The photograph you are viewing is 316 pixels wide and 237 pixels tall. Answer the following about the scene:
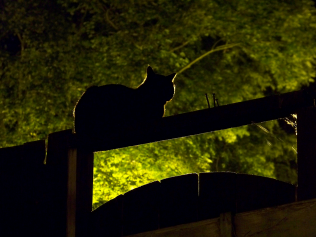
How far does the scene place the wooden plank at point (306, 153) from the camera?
3215 millimetres

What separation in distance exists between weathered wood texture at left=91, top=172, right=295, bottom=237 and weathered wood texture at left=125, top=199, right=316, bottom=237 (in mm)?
22

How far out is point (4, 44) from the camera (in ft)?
53.0

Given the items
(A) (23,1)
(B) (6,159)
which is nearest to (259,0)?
(A) (23,1)

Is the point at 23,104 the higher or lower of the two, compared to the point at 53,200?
higher

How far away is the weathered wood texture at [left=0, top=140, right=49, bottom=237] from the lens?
14.6 ft

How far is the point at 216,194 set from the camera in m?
3.62

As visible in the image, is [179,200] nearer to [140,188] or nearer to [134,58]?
[140,188]

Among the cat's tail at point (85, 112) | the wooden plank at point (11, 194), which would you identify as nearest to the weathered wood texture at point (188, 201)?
the cat's tail at point (85, 112)

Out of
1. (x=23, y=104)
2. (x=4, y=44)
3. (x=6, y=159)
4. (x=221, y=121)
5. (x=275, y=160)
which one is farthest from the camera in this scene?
(x=275, y=160)

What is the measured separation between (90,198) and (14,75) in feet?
35.7

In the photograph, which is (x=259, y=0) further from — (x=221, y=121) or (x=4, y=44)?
(x=221, y=121)

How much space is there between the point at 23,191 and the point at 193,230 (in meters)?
1.60

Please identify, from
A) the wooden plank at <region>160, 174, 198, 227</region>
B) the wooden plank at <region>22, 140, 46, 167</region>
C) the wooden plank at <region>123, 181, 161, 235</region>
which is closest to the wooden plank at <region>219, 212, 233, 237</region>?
the wooden plank at <region>160, 174, 198, 227</region>

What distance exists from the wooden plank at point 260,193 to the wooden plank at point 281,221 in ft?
0.36
